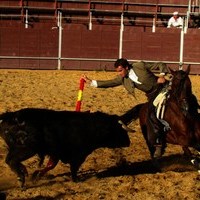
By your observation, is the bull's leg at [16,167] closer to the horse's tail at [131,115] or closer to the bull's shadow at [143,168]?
the bull's shadow at [143,168]

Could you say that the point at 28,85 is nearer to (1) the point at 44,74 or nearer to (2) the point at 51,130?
(1) the point at 44,74

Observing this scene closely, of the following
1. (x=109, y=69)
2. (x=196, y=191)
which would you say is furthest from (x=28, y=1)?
(x=196, y=191)

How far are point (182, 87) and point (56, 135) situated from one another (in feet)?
4.70

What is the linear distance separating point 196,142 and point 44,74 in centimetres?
1045

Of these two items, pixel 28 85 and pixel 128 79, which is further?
pixel 28 85

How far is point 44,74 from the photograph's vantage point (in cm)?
1593

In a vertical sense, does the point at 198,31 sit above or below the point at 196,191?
above

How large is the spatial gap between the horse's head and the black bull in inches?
28.9

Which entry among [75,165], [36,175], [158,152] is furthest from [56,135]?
[158,152]

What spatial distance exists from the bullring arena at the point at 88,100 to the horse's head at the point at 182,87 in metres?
0.82

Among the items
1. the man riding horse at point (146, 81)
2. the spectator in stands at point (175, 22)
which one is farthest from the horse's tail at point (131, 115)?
the spectator in stands at point (175, 22)

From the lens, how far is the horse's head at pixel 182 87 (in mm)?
5625

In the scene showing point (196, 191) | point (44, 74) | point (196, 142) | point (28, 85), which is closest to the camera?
point (196, 191)

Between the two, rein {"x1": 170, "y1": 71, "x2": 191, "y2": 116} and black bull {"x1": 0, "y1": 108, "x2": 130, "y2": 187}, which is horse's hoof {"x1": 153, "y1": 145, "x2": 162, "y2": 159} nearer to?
black bull {"x1": 0, "y1": 108, "x2": 130, "y2": 187}
